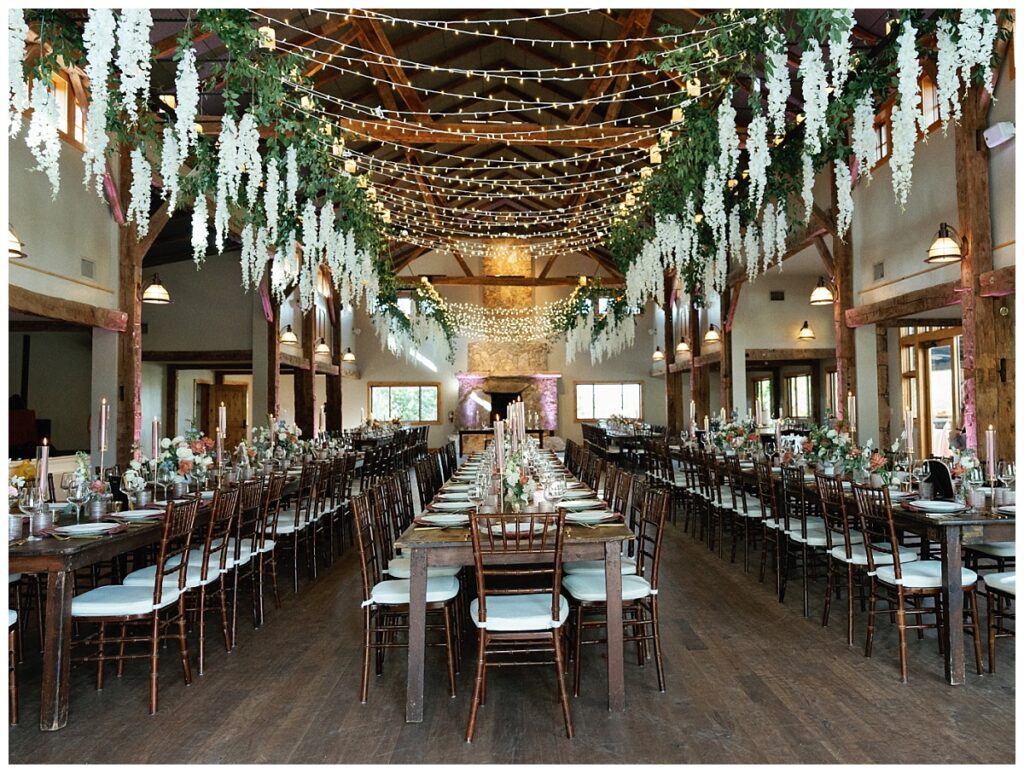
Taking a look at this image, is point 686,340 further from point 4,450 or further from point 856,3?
point 4,450

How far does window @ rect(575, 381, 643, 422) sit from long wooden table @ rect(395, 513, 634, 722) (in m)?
16.6

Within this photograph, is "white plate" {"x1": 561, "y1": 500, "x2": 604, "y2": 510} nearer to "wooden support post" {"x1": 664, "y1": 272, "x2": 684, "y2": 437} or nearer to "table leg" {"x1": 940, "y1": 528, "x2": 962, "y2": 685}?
"table leg" {"x1": 940, "y1": 528, "x2": 962, "y2": 685}

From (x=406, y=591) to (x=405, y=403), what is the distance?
16.4m

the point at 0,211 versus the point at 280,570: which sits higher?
the point at 0,211

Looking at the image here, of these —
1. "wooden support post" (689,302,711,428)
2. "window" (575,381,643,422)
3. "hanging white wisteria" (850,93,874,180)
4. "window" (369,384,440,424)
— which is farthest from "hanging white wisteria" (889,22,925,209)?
"window" (369,384,440,424)

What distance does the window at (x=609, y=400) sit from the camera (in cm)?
1962

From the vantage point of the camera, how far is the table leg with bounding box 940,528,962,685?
3.08 metres

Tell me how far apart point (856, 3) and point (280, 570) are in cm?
523

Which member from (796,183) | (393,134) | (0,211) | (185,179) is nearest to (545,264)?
(393,134)

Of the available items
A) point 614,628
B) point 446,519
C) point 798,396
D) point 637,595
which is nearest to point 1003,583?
point 637,595

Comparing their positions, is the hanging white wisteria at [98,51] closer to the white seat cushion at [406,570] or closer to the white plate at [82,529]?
the white plate at [82,529]

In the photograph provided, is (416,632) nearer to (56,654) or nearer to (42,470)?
(56,654)

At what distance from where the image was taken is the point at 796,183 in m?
6.43

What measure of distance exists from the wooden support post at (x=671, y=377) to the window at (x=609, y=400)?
7.52ft
